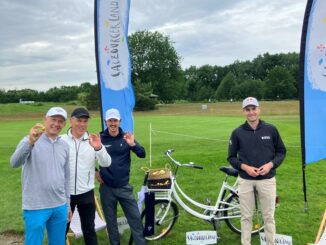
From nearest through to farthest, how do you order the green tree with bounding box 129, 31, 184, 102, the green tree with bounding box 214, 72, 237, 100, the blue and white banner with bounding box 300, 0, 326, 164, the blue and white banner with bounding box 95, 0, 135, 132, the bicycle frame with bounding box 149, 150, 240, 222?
→ the blue and white banner with bounding box 300, 0, 326, 164 < the bicycle frame with bounding box 149, 150, 240, 222 < the blue and white banner with bounding box 95, 0, 135, 132 < the green tree with bounding box 129, 31, 184, 102 < the green tree with bounding box 214, 72, 237, 100

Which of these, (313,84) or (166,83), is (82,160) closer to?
(313,84)

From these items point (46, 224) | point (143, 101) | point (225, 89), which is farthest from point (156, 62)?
point (46, 224)

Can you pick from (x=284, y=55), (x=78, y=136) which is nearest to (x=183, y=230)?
(x=78, y=136)

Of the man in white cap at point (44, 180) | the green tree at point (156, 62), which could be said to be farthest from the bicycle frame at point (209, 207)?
the green tree at point (156, 62)

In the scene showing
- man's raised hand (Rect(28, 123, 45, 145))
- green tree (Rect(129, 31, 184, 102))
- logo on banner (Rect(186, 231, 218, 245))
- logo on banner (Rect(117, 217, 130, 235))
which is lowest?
logo on banner (Rect(186, 231, 218, 245))

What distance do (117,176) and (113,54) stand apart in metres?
2.28

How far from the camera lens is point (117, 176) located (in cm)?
461

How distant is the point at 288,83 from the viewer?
241ft

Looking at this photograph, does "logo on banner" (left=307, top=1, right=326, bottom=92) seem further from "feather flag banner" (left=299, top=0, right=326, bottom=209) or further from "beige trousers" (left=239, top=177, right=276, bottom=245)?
"beige trousers" (left=239, top=177, right=276, bottom=245)

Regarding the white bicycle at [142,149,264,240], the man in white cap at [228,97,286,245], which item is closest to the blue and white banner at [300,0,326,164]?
the man in white cap at [228,97,286,245]

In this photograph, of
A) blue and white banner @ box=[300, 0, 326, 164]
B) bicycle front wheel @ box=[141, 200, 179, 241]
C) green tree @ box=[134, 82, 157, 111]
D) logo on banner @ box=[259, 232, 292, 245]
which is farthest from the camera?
green tree @ box=[134, 82, 157, 111]

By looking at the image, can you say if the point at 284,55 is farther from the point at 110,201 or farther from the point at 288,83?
the point at 110,201

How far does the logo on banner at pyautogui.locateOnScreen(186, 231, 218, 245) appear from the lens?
523cm

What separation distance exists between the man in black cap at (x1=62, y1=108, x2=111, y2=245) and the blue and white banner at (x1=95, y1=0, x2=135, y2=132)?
4.95 ft
